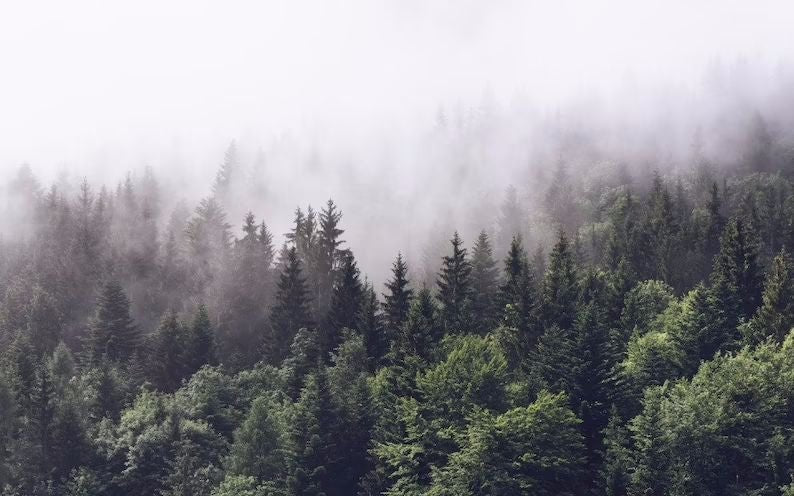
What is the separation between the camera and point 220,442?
76812 mm

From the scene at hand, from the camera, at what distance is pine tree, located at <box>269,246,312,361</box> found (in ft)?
324

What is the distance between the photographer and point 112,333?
106 metres

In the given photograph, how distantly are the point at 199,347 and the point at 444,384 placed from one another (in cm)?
3459

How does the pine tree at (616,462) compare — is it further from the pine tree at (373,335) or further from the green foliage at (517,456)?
the pine tree at (373,335)

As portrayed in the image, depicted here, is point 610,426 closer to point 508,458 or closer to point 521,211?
point 508,458

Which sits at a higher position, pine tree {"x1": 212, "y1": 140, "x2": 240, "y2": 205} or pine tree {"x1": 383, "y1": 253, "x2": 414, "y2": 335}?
pine tree {"x1": 212, "y1": 140, "x2": 240, "y2": 205}

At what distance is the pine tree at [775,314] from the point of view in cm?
7388

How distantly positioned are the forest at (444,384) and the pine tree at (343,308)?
0.24 m

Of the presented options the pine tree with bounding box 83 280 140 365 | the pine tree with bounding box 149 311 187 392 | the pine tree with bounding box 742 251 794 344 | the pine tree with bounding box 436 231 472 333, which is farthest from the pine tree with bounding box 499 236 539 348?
the pine tree with bounding box 83 280 140 365

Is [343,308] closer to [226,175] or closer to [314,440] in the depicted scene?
[314,440]

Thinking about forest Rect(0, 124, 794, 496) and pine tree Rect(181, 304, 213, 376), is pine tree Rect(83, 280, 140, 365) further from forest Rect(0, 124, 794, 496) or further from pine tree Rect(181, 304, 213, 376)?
pine tree Rect(181, 304, 213, 376)

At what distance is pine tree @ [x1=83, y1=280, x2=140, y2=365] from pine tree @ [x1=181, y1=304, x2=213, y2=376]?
1169 centimetres

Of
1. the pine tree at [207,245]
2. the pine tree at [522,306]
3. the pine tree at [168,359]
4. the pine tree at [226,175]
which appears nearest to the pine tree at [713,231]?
the pine tree at [522,306]

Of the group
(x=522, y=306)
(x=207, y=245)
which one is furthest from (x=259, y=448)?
(x=207, y=245)
